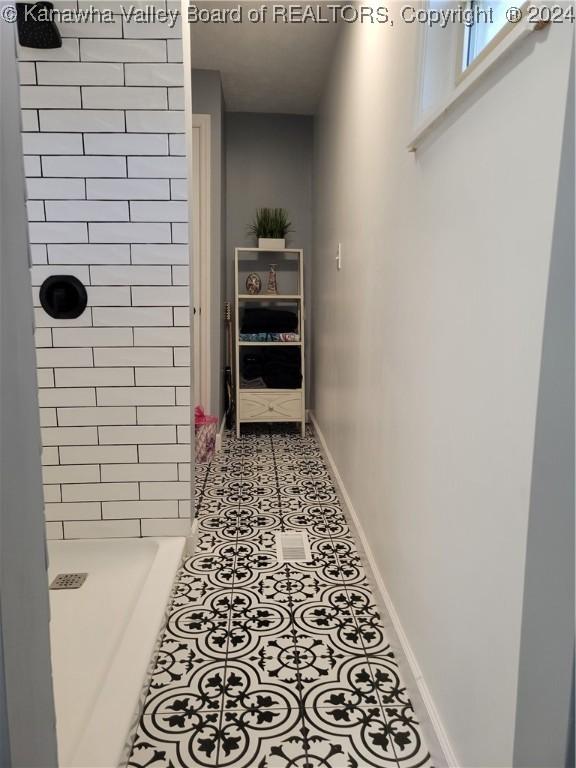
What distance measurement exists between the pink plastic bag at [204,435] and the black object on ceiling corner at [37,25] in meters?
2.00

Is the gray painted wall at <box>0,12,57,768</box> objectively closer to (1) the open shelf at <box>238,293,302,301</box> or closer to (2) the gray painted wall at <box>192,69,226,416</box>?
(2) the gray painted wall at <box>192,69,226,416</box>

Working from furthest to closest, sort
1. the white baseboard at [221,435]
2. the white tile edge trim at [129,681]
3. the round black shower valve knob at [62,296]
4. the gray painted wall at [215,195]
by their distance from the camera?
1. the white baseboard at [221,435]
2. the gray painted wall at [215,195]
3. the round black shower valve knob at [62,296]
4. the white tile edge trim at [129,681]

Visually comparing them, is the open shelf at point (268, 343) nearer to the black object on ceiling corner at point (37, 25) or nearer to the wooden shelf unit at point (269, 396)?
the wooden shelf unit at point (269, 396)

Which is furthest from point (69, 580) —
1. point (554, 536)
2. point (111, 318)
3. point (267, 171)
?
point (267, 171)

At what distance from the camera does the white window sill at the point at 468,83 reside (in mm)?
812

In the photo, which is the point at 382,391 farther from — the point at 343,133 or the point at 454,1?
the point at 343,133

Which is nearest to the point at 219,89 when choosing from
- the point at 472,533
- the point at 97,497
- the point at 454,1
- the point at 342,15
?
the point at 342,15

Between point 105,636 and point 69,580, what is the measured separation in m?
0.37

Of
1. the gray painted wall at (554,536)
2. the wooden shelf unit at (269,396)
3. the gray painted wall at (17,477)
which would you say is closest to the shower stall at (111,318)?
the gray painted wall at (17,477)

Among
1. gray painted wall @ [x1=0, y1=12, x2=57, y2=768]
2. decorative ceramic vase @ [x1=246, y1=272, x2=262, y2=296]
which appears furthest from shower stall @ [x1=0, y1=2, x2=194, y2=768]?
decorative ceramic vase @ [x1=246, y1=272, x2=262, y2=296]

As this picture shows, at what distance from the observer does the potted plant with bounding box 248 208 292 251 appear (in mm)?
4027

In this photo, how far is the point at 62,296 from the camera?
1979 millimetres

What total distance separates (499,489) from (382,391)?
0.93 m

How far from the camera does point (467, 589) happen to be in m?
1.07
